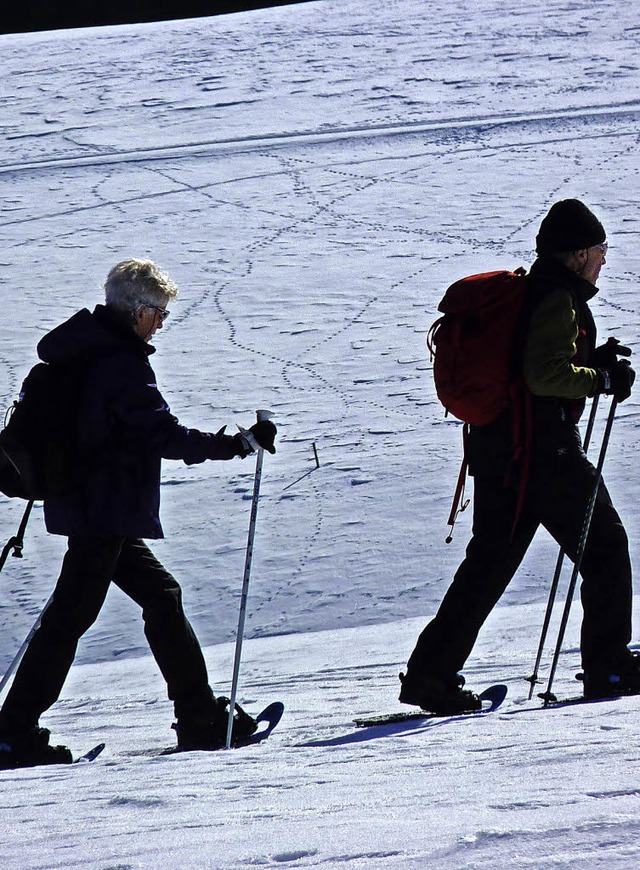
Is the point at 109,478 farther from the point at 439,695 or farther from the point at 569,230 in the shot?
the point at 569,230

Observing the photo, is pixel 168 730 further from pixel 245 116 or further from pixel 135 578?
pixel 245 116

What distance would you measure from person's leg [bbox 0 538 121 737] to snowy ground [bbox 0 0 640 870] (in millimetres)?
287

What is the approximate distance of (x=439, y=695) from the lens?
3.50 metres

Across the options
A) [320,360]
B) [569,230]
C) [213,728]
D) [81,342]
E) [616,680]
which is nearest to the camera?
[81,342]

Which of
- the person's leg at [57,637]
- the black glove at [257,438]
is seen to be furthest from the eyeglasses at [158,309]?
the person's leg at [57,637]

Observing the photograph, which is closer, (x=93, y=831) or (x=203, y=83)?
(x=93, y=831)

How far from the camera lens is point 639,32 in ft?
45.2

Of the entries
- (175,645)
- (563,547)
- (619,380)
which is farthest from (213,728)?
(619,380)

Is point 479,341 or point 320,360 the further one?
point 320,360

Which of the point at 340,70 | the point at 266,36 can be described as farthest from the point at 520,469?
the point at 266,36

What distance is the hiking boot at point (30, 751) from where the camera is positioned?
3389mm

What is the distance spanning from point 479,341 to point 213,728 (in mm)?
1402

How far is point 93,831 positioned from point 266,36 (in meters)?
13.9

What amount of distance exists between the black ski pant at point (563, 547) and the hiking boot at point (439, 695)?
1.1 inches
